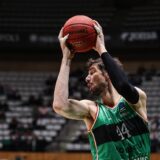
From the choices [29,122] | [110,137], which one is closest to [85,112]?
[110,137]

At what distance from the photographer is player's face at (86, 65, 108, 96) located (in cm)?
317

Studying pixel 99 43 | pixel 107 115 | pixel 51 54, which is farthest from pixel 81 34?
pixel 51 54

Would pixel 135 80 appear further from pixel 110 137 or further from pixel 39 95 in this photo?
pixel 110 137

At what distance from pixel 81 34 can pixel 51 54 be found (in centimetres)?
1661

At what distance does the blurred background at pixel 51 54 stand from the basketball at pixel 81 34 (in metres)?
11.4

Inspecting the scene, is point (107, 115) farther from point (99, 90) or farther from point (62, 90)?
point (62, 90)

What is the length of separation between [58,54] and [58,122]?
4.93m

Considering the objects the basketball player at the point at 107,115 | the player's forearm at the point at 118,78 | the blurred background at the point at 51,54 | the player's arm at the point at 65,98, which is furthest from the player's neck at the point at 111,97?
the blurred background at the point at 51,54

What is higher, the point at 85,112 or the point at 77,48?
the point at 77,48

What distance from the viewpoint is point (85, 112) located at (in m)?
3.17

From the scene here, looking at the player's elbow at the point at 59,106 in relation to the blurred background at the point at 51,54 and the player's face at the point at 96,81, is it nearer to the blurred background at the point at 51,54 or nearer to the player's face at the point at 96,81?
the player's face at the point at 96,81

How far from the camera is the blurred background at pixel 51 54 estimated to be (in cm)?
1544

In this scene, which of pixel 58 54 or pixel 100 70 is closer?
pixel 100 70

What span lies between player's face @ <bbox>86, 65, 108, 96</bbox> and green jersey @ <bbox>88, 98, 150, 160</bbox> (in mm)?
137
